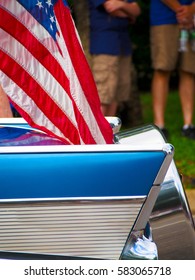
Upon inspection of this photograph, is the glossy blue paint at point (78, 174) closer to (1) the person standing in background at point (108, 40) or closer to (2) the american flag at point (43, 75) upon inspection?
(2) the american flag at point (43, 75)

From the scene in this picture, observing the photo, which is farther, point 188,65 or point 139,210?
point 188,65

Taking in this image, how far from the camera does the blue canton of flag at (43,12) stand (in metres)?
4.71

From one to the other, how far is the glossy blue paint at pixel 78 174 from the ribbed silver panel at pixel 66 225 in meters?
0.04

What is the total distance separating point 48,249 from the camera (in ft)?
13.3

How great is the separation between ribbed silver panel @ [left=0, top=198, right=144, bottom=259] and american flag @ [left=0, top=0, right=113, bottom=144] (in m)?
0.62

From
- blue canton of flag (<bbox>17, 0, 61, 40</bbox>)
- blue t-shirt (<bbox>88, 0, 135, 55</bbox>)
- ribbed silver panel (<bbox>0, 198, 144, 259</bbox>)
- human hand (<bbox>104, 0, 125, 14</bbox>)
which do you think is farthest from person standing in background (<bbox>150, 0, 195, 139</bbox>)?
ribbed silver panel (<bbox>0, 198, 144, 259</bbox>)

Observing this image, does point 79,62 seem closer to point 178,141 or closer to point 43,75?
point 43,75

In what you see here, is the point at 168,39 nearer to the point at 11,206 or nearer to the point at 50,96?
the point at 50,96

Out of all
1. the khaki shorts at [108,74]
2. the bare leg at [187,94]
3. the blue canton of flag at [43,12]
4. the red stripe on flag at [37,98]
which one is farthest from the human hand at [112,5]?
the red stripe on flag at [37,98]

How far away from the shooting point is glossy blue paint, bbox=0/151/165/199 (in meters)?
4.02

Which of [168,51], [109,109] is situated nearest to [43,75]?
[109,109]

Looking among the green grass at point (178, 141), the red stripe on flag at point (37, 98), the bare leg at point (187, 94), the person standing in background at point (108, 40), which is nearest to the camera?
the red stripe on flag at point (37, 98)

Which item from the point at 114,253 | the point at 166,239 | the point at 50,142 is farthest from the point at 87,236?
the point at 166,239
